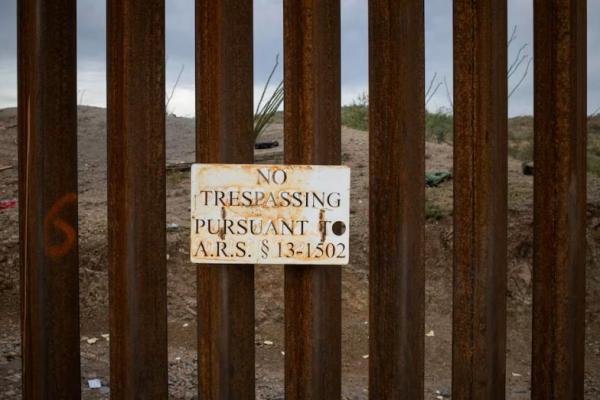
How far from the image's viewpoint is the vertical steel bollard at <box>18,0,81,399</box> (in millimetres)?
1776

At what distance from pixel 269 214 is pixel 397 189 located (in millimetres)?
381

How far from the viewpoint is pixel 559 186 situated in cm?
184

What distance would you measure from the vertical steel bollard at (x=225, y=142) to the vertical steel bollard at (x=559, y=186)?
0.90 m

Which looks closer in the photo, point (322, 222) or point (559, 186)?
point (322, 222)

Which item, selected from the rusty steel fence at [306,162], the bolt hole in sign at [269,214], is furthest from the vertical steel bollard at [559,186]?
the bolt hole in sign at [269,214]

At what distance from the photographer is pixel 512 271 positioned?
4359mm

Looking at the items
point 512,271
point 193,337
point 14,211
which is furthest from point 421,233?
point 14,211

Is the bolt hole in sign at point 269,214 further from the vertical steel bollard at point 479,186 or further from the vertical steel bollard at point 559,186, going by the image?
the vertical steel bollard at point 559,186

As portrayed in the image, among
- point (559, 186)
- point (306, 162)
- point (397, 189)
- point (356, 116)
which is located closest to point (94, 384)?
point (306, 162)

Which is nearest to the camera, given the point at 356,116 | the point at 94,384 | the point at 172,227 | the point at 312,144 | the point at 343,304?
the point at 312,144

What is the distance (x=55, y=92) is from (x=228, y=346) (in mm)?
911

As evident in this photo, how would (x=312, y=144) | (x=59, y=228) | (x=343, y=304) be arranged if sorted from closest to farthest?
(x=312, y=144) < (x=59, y=228) < (x=343, y=304)

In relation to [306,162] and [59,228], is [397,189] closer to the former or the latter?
[306,162]

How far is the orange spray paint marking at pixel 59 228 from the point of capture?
181 cm
